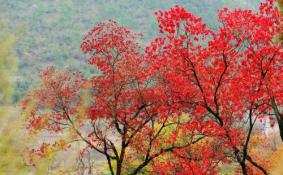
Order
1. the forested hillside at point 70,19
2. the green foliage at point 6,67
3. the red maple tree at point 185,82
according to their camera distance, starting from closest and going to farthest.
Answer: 1. the green foliage at point 6,67
2. the red maple tree at point 185,82
3. the forested hillside at point 70,19

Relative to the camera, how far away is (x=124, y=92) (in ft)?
53.1

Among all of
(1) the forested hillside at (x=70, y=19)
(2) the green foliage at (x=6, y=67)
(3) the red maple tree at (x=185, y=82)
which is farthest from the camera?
(1) the forested hillside at (x=70, y=19)

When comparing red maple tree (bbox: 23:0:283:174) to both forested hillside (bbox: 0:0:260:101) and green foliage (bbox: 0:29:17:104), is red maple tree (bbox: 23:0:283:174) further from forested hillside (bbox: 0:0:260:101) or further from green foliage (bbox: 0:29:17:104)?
forested hillside (bbox: 0:0:260:101)

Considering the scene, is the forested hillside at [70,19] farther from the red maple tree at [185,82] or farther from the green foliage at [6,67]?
the green foliage at [6,67]

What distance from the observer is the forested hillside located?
304 ft

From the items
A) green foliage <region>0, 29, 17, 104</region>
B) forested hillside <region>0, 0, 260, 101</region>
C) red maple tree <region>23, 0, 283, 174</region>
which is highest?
forested hillside <region>0, 0, 260, 101</region>

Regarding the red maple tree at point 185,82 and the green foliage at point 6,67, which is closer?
the green foliage at point 6,67

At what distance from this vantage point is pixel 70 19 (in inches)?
4382

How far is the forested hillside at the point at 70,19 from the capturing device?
92750 mm

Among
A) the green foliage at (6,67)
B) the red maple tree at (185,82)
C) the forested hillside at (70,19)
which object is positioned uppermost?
the forested hillside at (70,19)

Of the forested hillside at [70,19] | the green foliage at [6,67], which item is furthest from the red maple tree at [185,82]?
the forested hillside at [70,19]

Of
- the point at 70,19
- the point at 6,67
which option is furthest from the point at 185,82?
the point at 70,19

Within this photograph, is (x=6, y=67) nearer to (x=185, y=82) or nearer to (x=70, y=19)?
(x=185, y=82)

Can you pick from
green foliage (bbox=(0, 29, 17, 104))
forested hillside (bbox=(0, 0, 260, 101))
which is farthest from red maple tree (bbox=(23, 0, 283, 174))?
forested hillside (bbox=(0, 0, 260, 101))
